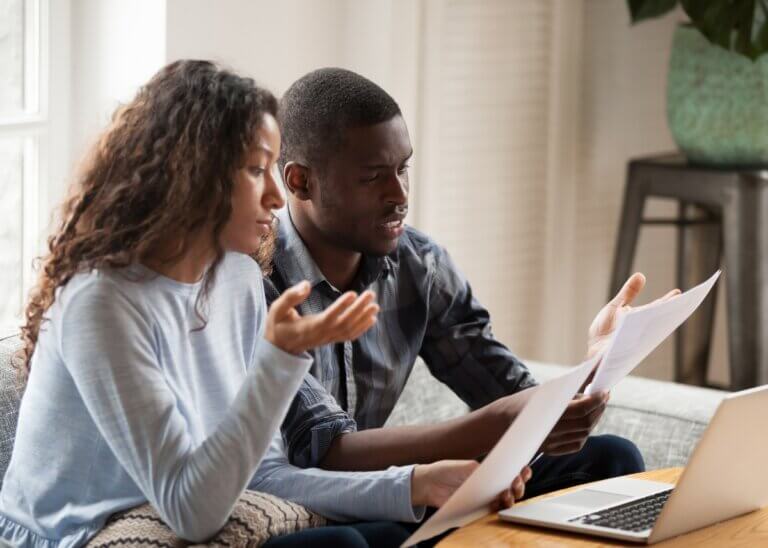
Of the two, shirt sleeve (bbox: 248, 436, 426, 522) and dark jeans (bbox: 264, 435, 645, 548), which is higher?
shirt sleeve (bbox: 248, 436, 426, 522)

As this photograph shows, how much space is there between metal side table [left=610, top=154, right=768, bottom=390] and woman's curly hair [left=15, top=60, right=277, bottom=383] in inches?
62.0

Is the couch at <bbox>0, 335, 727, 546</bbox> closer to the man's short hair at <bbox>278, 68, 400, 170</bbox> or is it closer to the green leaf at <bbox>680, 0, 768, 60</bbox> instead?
the man's short hair at <bbox>278, 68, 400, 170</bbox>

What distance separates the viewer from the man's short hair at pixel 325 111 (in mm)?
1688

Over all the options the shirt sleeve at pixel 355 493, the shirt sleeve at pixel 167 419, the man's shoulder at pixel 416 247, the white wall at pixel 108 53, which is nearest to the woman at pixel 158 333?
the shirt sleeve at pixel 167 419

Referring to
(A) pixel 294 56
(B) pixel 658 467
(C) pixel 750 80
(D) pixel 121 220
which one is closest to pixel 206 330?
(D) pixel 121 220

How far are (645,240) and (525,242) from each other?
0.44 meters

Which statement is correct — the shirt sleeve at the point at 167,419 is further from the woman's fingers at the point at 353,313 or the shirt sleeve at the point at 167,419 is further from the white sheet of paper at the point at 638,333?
the white sheet of paper at the point at 638,333

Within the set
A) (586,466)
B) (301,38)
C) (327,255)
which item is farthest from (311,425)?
(301,38)

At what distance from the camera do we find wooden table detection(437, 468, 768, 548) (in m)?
1.31

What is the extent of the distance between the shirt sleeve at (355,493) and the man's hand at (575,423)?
19cm

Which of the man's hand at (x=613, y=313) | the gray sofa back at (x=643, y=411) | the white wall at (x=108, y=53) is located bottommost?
the gray sofa back at (x=643, y=411)

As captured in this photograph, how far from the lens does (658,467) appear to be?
1.97 metres

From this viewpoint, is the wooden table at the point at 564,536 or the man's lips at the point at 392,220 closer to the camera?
the wooden table at the point at 564,536

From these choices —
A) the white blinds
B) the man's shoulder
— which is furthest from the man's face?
the white blinds
